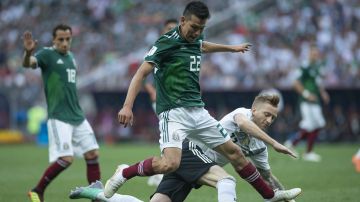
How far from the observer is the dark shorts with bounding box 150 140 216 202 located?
8016mm

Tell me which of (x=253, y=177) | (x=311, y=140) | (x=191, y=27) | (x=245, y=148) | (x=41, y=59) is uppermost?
(x=191, y=27)

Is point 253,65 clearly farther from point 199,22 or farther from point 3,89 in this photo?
point 199,22

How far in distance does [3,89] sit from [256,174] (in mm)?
20415

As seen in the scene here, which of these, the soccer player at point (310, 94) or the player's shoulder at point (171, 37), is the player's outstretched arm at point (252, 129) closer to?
the player's shoulder at point (171, 37)

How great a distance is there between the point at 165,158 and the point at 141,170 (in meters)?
0.31

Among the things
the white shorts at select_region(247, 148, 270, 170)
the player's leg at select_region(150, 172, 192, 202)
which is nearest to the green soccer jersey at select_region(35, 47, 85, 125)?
the player's leg at select_region(150, 172, 192, 202)

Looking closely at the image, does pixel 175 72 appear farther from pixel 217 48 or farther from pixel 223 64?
pixel 223 64

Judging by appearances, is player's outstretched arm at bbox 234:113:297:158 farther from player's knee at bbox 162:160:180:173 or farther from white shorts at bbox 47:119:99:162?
white shorts at bbox 47:119:99:162

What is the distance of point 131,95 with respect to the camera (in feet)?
25.5

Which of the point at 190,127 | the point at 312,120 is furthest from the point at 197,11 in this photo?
the point at 312,120

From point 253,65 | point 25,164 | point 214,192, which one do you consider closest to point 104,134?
point 253,65

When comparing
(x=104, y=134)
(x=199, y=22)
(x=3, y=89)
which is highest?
(x=199, y=22)

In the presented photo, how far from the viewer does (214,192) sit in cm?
1098

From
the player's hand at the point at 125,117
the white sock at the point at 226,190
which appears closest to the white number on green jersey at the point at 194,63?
the player's hand at the point at 125,117
